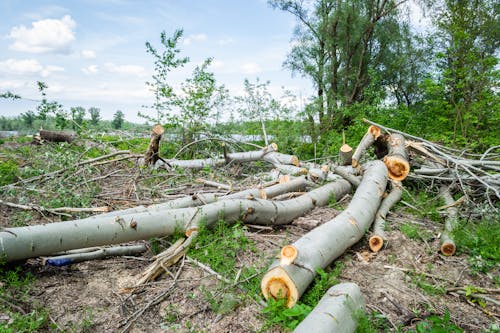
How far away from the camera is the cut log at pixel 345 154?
5.75 metres

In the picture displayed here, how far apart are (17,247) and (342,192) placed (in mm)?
4302

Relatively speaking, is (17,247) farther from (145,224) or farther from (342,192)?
(342,192)

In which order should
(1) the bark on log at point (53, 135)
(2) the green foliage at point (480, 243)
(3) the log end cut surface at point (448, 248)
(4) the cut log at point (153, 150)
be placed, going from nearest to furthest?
1. (2) the green foliage at point (480, 243)
2. (3) the log end cut surface at point (448, 248)
3. (4) the cut log at point (153, 150)
4. (1) the bark on log at point (53, 135)

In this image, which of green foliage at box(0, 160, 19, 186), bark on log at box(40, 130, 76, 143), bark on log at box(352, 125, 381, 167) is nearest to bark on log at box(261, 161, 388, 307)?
bark on log at box(352, 125, 381, 167)

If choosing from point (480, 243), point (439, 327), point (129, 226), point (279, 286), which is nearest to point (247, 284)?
point (279, 286)

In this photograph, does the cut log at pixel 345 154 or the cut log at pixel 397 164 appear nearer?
the cut log at pixel 397 164

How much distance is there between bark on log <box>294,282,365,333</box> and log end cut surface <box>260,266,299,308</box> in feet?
0.85

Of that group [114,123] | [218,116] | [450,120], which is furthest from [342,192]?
[114,123]

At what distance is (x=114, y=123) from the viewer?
11.1 meters

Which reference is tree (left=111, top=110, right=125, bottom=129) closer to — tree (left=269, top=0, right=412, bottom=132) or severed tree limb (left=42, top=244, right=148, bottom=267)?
tree (left=269, top=0, right=412, bottom=132)

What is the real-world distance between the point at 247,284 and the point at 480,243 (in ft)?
8.85

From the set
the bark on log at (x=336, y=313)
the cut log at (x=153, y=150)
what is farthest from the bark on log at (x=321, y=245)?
the cut log at (x=153, y=150)

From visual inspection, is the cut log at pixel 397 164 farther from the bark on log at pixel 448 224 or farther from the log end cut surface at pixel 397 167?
the bark on log at pixel 448 224

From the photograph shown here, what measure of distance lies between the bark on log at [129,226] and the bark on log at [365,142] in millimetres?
1402
